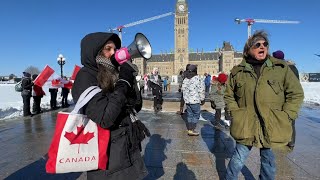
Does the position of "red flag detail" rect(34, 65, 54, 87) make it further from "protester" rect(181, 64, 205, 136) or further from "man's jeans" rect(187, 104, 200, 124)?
"man's jeans" rect(187, 104, 200, 124)

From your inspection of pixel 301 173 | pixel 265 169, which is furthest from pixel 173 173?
pixel 301 173

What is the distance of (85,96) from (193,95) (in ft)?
18.2

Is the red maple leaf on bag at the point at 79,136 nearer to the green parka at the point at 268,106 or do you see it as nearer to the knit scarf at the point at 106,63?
the knit scarf at the point at 106,63

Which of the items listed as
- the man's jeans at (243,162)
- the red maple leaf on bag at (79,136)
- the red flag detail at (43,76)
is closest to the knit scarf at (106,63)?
the red maple leaf on bag at (79,136)

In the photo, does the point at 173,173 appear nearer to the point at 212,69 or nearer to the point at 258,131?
the point at 258,131

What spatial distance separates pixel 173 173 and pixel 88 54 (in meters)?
2.83

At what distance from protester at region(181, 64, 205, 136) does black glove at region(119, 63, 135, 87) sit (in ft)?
17.6

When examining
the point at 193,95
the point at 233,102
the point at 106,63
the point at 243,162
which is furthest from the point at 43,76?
the point at 106,63

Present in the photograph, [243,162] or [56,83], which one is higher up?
[56,83]

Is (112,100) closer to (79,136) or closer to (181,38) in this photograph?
Result: (79,136)

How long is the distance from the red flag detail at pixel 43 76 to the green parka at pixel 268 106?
10.8 metres

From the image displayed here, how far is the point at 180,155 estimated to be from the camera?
18.3ft

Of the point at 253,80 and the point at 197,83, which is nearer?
the point at 253,80

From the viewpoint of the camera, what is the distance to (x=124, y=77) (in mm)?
2172
